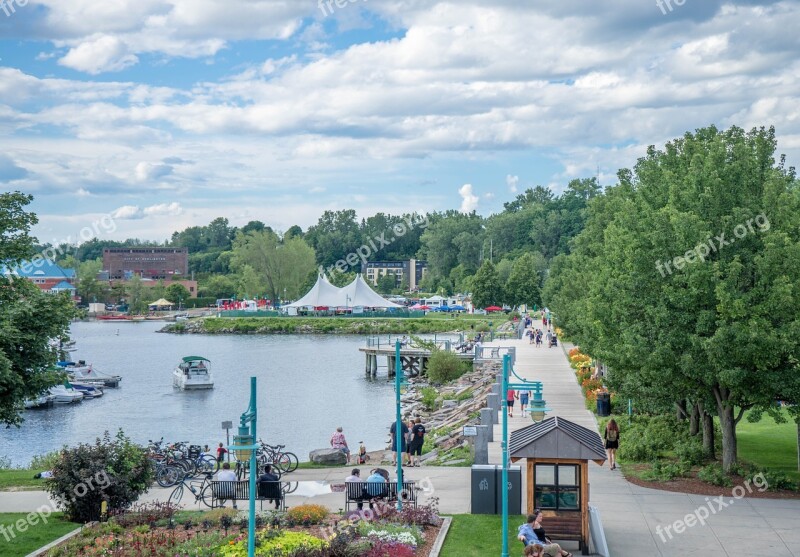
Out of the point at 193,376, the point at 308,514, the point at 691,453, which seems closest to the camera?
the point at 308,514

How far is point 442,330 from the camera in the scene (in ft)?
352

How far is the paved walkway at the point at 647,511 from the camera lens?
1780 cm

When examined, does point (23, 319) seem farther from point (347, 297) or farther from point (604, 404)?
point (347, 297)

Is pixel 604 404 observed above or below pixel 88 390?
above

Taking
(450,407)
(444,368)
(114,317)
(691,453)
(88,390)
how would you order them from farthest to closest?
1. (114,317)
2. (88,390)
3. (444,368)
4. (450,407)
5. (691,453)

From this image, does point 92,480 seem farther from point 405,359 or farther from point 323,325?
point 323,325

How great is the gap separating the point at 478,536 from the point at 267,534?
4328mm

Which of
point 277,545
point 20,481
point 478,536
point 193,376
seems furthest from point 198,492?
point 193,376

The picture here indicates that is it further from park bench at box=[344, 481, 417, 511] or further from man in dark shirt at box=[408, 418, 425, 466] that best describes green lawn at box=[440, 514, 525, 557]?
man in dark shirt at box=[408, 418, 425, 466]

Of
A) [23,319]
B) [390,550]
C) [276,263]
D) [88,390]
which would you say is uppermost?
[276,263]

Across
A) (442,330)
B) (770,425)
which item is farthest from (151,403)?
(442,330)

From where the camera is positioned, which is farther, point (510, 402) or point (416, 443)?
point (510, 402)

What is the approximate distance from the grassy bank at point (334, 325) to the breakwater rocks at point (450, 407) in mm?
46844

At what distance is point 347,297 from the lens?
11312cm
